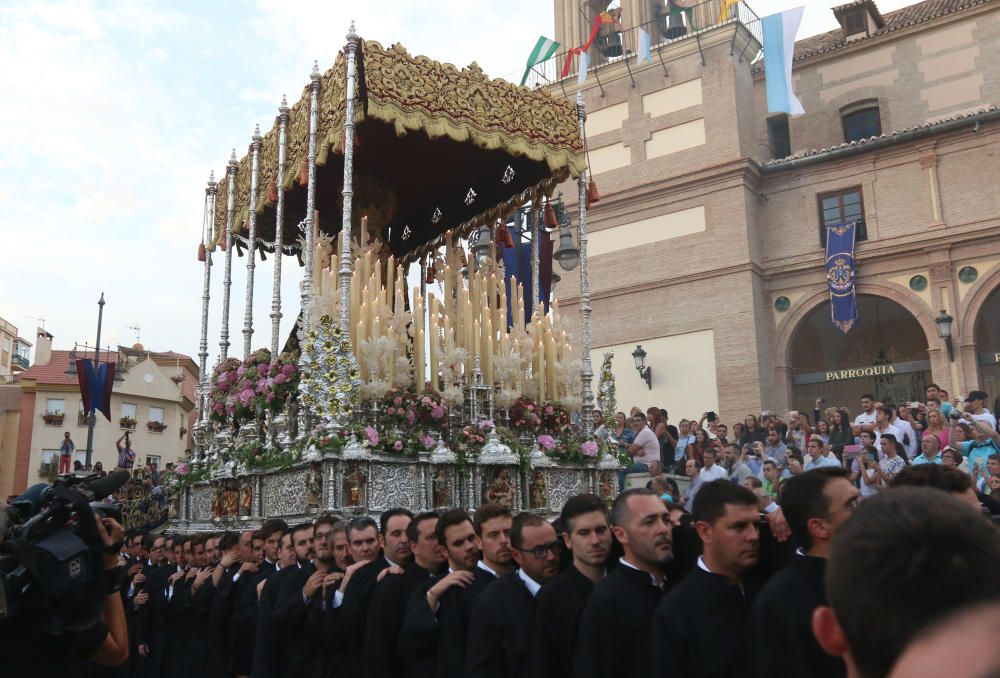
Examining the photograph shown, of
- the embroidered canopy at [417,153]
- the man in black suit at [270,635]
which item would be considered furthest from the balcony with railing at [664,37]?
the man in black suit at [270,635]

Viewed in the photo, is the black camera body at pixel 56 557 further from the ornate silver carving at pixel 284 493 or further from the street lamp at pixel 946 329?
the street lamp at pixel 946 329

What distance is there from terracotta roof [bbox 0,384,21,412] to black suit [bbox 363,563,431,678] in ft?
140

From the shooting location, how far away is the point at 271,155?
1248cm

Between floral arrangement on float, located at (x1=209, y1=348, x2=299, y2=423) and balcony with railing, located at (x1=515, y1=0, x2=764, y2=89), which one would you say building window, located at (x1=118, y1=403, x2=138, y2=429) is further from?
floral arrangement on float, located at (x1=209, y1=348, x2=299, y2=423)

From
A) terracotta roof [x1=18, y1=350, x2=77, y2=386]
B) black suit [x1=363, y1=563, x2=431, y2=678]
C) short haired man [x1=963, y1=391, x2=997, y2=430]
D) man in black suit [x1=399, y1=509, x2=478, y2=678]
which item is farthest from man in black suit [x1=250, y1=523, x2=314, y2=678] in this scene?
terracotta roof [x1=18, y1=350, x2=77, y2=386]

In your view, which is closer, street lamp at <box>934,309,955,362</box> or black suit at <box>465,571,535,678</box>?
black suit at <box>465,571,535,678</box>

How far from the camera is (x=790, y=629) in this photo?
295 cm

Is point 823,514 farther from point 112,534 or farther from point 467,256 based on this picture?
point 467,256

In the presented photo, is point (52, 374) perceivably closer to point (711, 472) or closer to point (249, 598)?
point (711, 472)

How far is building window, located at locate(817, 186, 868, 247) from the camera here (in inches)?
871

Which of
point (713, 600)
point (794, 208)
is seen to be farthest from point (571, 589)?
point (794, 208)

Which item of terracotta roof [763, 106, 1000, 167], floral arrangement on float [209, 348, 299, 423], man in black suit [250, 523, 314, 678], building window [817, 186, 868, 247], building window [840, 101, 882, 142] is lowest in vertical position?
man in black suit [250, 523, 314, 678]

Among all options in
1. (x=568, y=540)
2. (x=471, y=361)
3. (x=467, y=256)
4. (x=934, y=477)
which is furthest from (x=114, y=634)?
(x=467, y=256)

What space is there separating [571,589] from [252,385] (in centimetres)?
733
